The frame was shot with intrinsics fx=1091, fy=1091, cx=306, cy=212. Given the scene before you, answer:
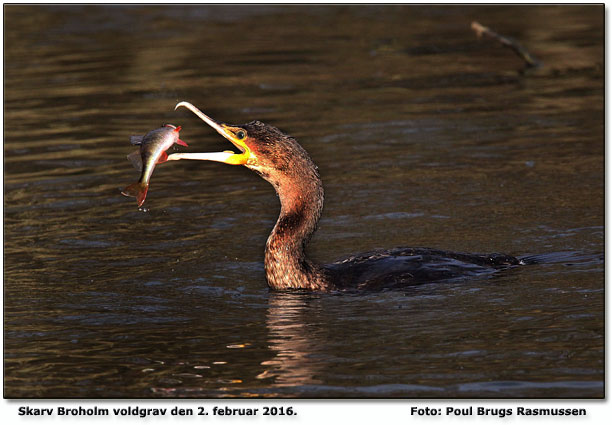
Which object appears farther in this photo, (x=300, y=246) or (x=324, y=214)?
(x=324, y=214)

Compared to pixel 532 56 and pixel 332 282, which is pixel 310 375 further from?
pixel 532 56

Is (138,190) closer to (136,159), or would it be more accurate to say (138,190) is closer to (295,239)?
(136,159)

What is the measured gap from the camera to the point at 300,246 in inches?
328

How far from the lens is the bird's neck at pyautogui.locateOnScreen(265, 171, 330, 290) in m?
8.29

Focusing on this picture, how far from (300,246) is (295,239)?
0.22 ft

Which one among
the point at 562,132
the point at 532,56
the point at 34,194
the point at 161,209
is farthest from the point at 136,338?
the point at 532,56

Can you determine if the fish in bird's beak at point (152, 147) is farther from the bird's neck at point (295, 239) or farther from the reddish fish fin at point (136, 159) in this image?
the bird's neck at point (295, 239)

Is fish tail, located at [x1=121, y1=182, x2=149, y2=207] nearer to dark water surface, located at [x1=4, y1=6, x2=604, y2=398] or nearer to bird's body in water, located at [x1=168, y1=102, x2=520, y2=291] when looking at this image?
bird's body in water, located at [x1=168, y1=102, x2=520, y2=291]

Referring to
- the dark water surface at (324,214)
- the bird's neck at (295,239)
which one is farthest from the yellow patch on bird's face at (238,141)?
the dark water surface at (324,214)

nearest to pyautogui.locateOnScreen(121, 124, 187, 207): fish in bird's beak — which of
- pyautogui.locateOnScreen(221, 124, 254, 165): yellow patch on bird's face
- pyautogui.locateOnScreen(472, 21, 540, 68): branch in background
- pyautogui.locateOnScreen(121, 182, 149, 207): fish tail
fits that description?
pyautogui.locateOnScreen(121, 182, 149, 207): fish tail

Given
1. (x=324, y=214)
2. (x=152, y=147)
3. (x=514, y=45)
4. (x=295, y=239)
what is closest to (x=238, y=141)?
(x=152, y=147)

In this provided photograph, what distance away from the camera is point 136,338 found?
7.53m

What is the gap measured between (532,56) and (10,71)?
870 cm

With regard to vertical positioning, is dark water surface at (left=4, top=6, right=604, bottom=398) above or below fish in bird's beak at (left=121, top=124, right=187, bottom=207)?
below
